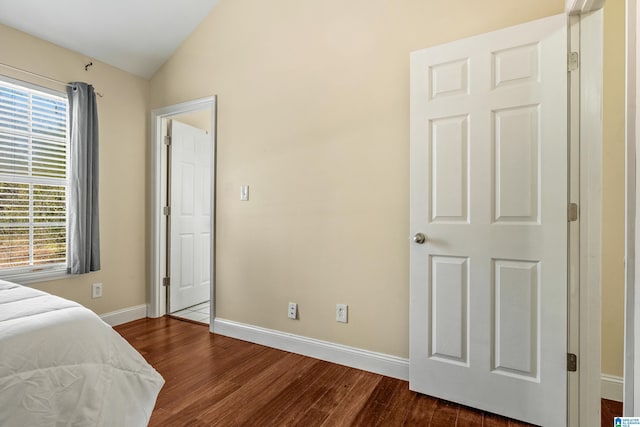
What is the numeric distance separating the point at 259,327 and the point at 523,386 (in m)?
1.80

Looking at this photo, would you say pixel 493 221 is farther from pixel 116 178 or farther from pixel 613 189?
pixel 116 178

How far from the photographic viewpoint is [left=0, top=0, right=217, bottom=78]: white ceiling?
238cm

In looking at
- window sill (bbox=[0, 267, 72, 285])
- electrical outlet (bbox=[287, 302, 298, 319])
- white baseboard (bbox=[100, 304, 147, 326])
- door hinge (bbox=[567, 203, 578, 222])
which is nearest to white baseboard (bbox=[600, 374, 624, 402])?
door hinge (bbox=[567, 203, 578, 222])

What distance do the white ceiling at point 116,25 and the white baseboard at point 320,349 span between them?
8.21 ft

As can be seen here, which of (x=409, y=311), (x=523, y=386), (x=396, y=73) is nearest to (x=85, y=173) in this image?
(x=396, y=73)

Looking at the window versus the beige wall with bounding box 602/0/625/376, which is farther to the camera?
the window

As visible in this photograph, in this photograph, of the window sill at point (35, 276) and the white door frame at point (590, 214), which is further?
the window sill at point (35, 276)

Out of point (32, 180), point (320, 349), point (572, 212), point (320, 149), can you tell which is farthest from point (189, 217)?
point (572, 212)

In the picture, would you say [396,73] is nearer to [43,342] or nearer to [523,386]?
[523,386]

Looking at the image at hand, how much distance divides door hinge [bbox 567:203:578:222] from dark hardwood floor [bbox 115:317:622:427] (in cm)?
102

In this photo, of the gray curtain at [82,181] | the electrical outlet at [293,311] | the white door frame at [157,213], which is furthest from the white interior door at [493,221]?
the gray curtain at [82,181]

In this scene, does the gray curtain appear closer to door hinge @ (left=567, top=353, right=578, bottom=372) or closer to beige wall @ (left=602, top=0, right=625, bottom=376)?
door hinge @ (left=567, top=353, right=578, bottom=372)

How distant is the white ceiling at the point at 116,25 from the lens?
7.82 feet

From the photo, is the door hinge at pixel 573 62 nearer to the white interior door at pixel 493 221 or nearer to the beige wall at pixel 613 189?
the white interior door at pixel 493 221
